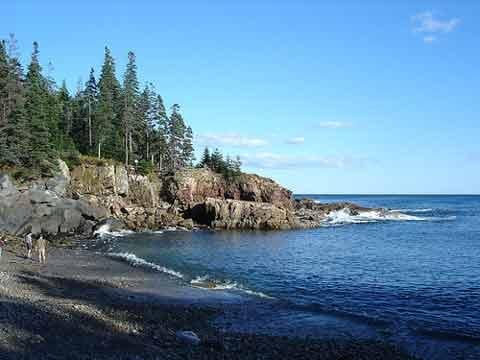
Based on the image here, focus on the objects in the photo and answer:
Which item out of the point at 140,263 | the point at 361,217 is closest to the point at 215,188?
the point at 361,217

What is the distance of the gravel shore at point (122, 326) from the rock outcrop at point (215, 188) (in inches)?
1956

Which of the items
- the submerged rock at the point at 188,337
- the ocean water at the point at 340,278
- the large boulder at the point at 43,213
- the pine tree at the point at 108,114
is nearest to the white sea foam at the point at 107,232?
the ocean water at the point at 340,278

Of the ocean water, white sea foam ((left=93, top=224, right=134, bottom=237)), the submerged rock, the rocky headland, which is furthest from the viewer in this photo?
white sea foam ((left=93, top=224, right=134, bottom=237))

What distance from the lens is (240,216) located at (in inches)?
2889

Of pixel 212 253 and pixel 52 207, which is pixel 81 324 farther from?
pixel 52 207

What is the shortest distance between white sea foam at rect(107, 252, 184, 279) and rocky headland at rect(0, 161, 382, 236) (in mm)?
13957

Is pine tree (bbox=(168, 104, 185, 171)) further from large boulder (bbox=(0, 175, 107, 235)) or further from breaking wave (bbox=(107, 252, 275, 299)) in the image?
breaking wave (bbox=(107, 252, 275, 299))

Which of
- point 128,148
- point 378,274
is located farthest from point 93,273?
point 128,148

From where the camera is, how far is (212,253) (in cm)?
4669

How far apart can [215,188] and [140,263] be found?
4551 cm

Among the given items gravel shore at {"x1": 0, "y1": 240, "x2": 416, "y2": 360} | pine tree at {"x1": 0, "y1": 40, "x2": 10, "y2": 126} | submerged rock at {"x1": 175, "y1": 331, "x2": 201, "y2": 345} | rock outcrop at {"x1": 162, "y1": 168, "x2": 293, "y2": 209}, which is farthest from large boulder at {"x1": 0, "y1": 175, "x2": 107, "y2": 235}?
submerged rock at {"x1": 175, "y1": 331, "x2": 201, "y2": 345}

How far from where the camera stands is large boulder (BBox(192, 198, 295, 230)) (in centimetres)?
7244

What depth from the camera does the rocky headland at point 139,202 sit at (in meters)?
50.5

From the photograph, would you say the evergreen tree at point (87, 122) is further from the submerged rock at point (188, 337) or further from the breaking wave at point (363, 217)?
the submerged rock at point (188, 337)
